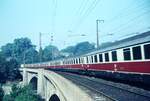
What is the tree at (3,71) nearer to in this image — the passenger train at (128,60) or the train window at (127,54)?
the passenger train at (128,60)

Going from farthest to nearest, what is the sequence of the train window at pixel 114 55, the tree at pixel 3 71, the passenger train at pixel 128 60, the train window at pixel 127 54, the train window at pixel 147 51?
the tree at pixel 3 71 < the train window at pixel 114 55 < the train window at pixel 127 54 < the passenger train at pixel 128 60 < the train window at pixel 147 51

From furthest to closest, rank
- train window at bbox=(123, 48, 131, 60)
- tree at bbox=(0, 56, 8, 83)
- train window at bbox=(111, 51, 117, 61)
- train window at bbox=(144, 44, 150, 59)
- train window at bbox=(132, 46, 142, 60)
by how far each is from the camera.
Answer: tree at bbox=(0, 56, 8, 83)
train window at bbox=(111, 51, 117, 61)
train window at bbox=(123, 48, 131, 60)
train window at bbox=(132, 46, 142, 60)
train window at bbox=(144, 44, 150, 59)

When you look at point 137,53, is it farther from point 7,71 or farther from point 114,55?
point 7,71

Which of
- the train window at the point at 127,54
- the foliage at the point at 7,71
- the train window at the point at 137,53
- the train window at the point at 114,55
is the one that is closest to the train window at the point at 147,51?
Result: the train window at the point at 137,53

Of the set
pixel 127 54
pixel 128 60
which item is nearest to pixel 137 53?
pixel 128 60

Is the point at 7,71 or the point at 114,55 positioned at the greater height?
the point at 114,55

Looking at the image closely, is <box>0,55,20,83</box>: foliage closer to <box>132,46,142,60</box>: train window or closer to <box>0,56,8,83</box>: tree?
<box>0,56,8,83</box>: tree

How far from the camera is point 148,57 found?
14.7m

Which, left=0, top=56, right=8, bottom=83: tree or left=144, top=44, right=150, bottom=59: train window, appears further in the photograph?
left=0, top=56, right=8, bottom=83: tree

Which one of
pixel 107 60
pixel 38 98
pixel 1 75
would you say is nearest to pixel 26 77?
pixel 1 75

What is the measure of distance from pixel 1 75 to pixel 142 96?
99285 mm

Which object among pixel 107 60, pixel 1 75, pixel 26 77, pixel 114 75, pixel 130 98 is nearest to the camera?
pixel 130 98

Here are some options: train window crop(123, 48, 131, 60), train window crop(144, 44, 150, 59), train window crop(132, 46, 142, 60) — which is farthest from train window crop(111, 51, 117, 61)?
train window crop(144, 44, 150, 59)

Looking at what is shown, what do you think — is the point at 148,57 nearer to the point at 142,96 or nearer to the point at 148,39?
the point at 148,39
